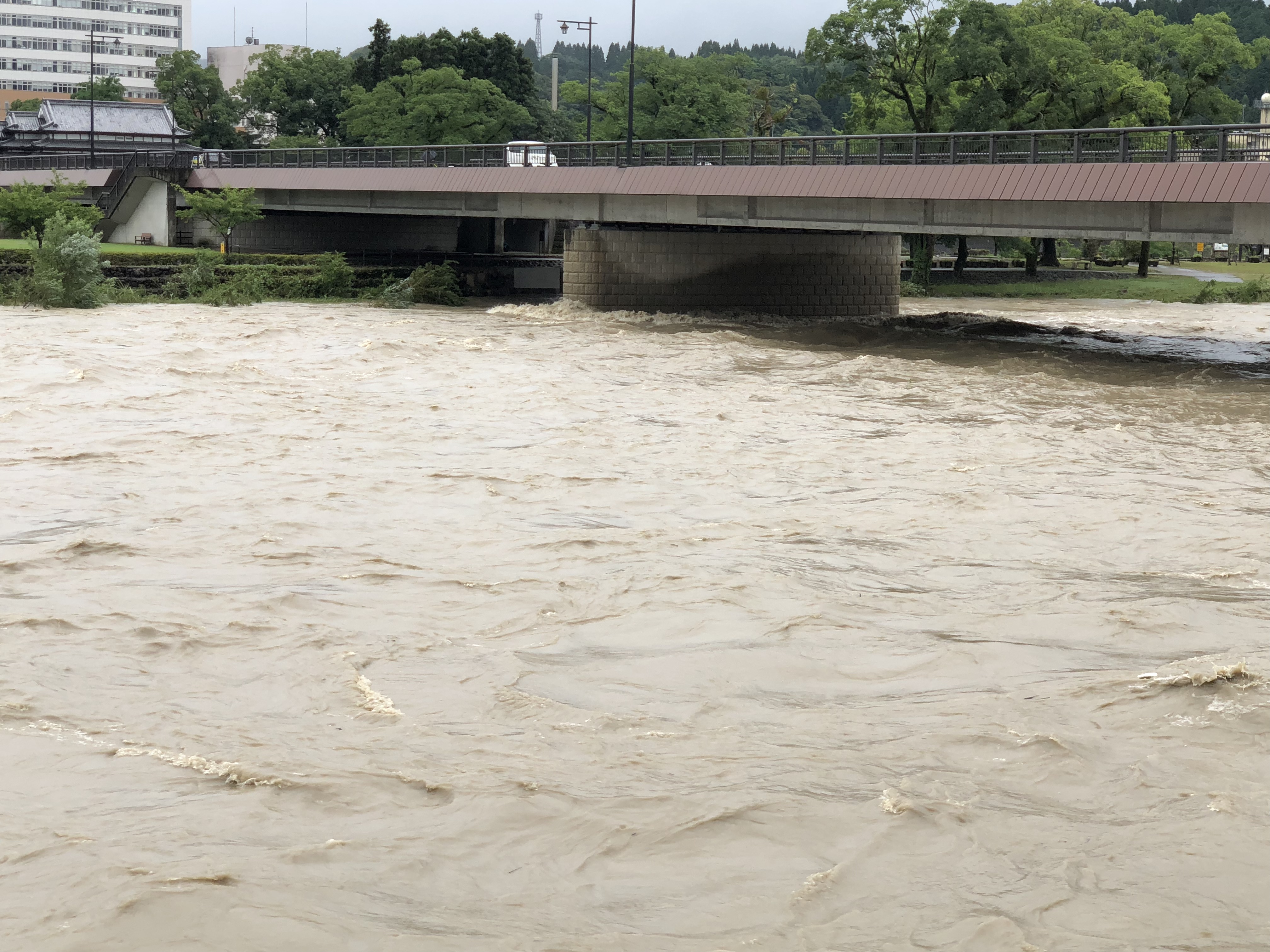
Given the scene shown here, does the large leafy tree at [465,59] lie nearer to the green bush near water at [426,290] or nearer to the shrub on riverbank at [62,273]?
the green bush near water at [426,290]

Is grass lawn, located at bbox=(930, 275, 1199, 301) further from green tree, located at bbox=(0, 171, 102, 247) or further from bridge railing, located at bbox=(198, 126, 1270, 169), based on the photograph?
green tree, located at bbox=(0, 171, 102, 247)

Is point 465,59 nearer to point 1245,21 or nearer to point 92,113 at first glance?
point 92,113

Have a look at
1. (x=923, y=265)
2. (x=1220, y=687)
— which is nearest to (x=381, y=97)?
(x=923, y=265)

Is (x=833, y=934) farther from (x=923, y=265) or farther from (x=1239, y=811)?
(x=923, y=265)

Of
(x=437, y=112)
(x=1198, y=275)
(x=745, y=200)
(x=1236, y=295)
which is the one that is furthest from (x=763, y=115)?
(x=745, y=200)

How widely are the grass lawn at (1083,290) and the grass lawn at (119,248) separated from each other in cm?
3116

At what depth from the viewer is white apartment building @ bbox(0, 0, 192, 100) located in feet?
481

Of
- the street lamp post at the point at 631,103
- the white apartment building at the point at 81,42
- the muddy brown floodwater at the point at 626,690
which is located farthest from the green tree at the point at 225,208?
the white apartment building at the point at 81,42

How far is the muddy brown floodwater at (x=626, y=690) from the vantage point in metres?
6.73

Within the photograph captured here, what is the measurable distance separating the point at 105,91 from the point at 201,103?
14966mm

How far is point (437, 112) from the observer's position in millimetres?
74250

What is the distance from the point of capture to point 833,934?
21.2ft

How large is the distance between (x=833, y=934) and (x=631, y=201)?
37173 millimetres

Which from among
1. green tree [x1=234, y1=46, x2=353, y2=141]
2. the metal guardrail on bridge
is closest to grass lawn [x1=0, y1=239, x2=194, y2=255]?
the metal guardrail on bridge
